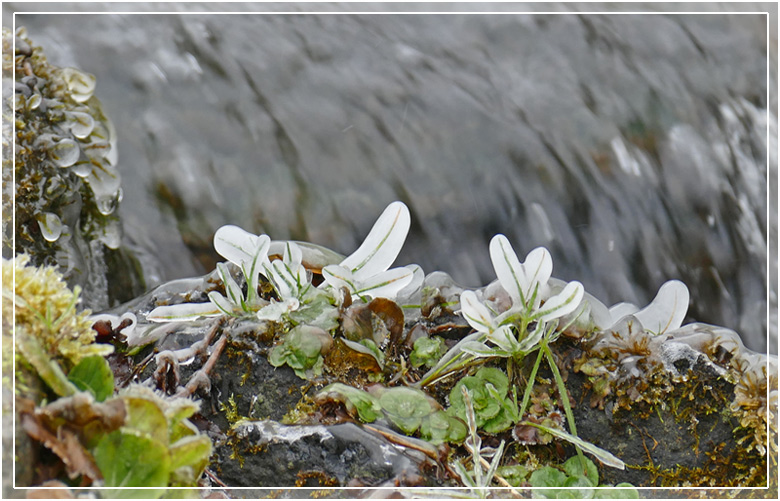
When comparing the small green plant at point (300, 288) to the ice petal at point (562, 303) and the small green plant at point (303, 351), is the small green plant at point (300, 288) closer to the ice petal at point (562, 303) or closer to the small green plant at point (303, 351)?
the small green plant at point (303, 351)

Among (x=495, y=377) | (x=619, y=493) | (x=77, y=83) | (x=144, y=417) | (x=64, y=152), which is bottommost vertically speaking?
(x=619, y=493)

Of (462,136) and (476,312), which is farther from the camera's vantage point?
(462,136)

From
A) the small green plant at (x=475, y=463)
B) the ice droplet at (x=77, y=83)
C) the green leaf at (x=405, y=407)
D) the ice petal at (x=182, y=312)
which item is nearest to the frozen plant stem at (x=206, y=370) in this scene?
the ice petal at (x=182, y=312)

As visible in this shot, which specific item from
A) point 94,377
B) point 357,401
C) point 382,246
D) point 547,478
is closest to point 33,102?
point 94,377

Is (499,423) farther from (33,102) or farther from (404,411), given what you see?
(33,102)

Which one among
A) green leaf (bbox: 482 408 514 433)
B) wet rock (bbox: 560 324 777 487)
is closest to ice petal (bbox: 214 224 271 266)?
green leaf (bbox: 482 408 514 433)
